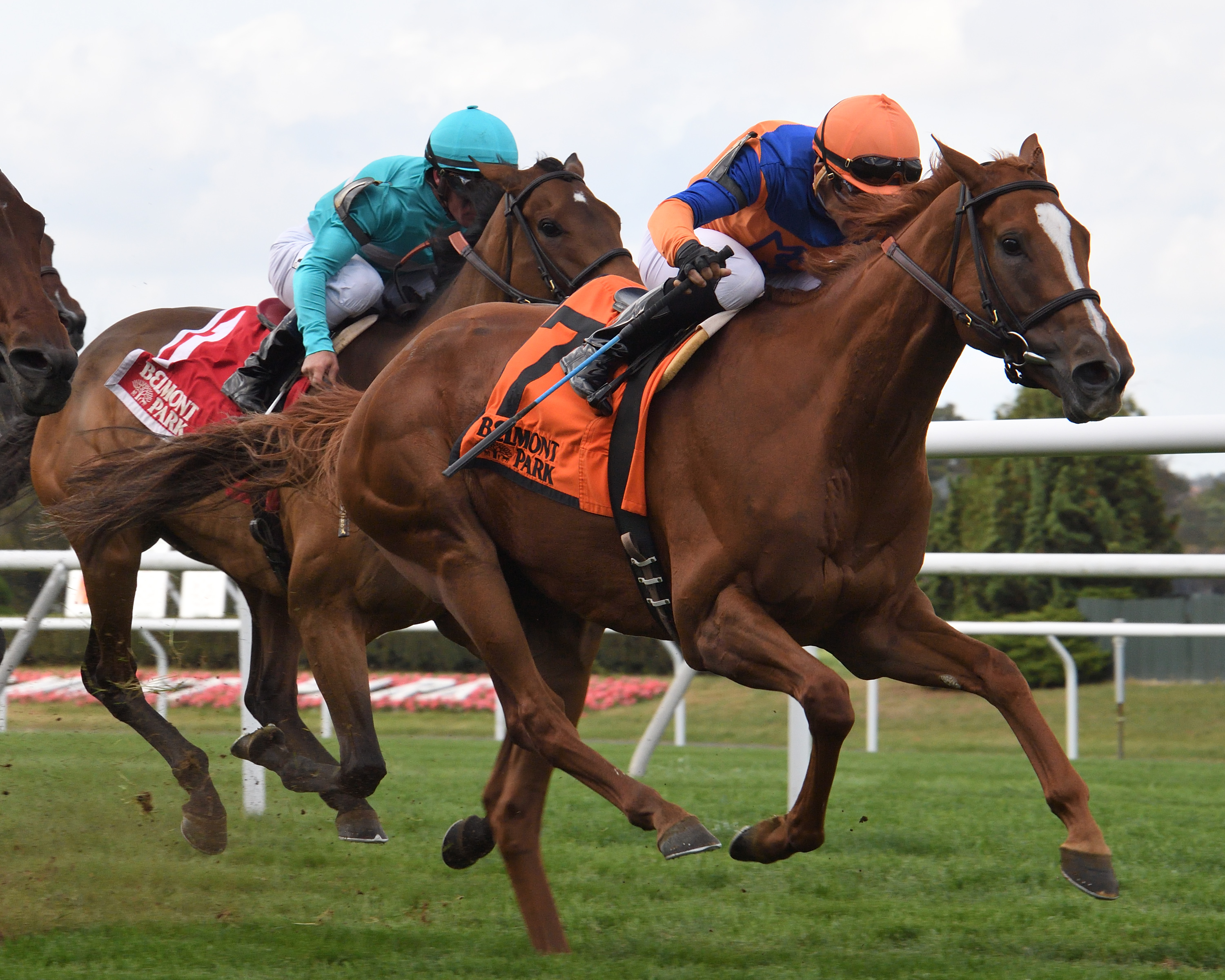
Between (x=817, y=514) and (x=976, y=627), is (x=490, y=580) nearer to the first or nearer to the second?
(x=817, y=514)

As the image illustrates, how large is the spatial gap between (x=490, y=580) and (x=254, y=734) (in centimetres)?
110

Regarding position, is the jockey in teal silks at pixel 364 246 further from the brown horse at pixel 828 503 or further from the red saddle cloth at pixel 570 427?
the brown horse at pixel 828 503

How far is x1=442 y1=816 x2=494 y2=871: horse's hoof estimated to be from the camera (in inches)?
141

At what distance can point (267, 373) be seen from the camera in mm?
4387

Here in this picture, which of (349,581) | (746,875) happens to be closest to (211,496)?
(349,581)

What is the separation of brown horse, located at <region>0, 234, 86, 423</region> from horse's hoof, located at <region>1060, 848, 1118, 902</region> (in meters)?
3.15

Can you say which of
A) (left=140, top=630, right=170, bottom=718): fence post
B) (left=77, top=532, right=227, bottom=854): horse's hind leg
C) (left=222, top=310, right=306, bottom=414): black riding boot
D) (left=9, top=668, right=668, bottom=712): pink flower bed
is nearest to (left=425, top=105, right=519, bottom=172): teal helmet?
(left=222, top=310, right=306, bottom=414): black riding boot

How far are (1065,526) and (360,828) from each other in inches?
578

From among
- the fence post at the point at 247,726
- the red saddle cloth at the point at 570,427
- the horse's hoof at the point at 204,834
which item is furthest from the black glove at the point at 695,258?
the fence post at the point at 247,726

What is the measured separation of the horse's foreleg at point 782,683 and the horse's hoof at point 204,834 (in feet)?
6.91

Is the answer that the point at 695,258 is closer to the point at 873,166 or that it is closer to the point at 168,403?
the point at 873,166

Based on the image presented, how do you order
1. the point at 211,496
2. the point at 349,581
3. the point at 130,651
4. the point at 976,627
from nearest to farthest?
the point at 349,581
the point at 211,496
the point at 130,651
the point at 976,627

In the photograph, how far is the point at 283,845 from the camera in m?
4.51

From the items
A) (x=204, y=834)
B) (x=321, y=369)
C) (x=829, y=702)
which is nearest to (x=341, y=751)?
(x=204, y=834)
